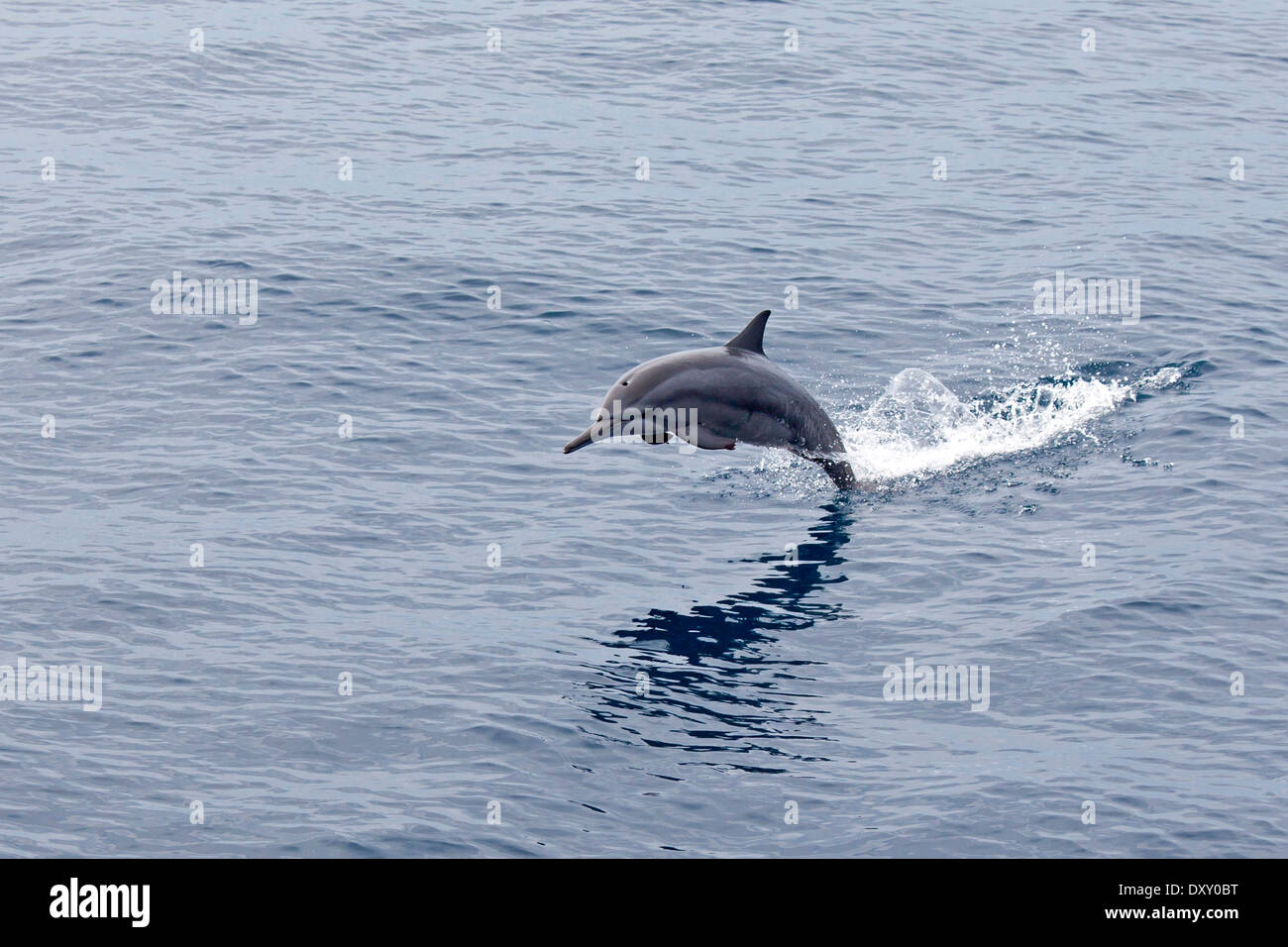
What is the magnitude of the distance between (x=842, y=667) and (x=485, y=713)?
3815 mm

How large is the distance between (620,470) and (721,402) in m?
4.14

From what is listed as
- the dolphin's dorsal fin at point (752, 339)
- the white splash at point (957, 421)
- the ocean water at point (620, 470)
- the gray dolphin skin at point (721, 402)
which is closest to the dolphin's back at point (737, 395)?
the gray dolphin skin at point (721, 402)

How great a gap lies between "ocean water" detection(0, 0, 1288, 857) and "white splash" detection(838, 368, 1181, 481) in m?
0.08

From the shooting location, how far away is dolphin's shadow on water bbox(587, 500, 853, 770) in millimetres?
16750

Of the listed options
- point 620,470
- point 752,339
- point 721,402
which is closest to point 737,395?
point 721,402

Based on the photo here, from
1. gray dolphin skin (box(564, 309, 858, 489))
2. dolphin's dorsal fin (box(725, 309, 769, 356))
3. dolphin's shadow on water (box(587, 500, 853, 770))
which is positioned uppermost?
dolphin's dorsal fin (box(725, 309, 769, 356))

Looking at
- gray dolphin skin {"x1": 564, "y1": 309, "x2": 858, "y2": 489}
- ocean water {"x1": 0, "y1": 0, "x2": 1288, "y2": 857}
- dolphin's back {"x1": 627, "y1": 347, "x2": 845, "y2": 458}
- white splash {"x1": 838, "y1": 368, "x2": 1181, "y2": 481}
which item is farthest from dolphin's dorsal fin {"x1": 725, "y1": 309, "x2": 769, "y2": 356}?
white splash {"x1": 838, "y1": 368, "x2": 1181, "y2": 481}

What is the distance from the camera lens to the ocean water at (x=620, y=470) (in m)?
15.9

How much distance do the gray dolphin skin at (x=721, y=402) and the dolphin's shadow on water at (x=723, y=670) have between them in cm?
163

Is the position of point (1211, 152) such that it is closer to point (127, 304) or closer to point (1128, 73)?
point (1128, 73)

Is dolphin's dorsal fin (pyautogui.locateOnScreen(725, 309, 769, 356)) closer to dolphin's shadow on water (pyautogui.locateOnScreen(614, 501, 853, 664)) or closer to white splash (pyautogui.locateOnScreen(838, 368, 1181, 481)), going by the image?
dolphin's shadow on water (pyautogui.locateOnScreen(614, 501, 853, 664))

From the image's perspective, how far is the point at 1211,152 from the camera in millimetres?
39281

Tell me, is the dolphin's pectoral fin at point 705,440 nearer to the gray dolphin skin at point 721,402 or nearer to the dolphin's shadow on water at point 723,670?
the gray dolphin skin at point 721,402
